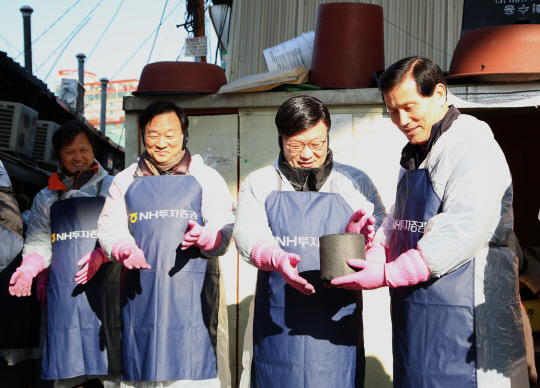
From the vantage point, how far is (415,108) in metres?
2.21

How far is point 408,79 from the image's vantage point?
219 centimetres

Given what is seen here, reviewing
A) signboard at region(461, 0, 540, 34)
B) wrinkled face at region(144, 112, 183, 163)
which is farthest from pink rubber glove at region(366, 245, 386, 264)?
signboard at region(461, 0, 540, 34)

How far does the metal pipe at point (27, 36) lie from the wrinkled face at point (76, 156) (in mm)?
6429

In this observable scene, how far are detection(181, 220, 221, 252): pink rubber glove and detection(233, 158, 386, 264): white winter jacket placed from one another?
0.62 feet

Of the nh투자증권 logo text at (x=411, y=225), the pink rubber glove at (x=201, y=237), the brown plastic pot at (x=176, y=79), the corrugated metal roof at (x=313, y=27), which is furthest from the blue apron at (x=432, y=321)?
the corrugated metal roof at (x=313, y=27)

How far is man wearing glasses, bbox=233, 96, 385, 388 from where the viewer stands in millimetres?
2287

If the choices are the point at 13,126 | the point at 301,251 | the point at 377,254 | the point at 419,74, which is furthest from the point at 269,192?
the point at 13,126

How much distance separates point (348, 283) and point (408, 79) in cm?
88

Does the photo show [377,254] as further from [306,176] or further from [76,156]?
[76,156]

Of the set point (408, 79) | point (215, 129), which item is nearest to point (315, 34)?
point (215, 129)

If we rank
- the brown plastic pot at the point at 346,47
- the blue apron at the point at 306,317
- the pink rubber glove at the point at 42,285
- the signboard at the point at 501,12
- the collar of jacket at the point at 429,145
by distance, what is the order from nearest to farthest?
the collar of jacket at the point at 429,145, the blue apron at the point at 306,317, the pink rubber glove at the point at 42,285, the brown plastic pot at the point at 346,47, the signboard at the point at 501,12

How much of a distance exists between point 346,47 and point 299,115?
1.77 metres

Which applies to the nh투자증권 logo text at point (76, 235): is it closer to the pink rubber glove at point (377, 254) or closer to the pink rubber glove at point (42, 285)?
the pink rubber glove at point (42, 285)

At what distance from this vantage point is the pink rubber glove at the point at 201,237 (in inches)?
97.1
